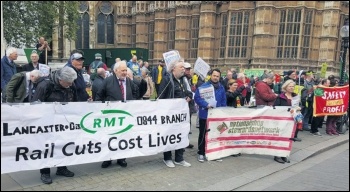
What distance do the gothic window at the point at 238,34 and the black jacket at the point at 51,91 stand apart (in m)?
31.7

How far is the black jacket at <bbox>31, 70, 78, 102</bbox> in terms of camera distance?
4.71 metres

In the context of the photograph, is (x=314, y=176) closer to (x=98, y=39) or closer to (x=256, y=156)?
(x=256, y=156)

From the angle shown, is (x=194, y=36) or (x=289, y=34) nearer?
(x=289, y=34)

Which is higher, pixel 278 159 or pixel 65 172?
pixel 65 172

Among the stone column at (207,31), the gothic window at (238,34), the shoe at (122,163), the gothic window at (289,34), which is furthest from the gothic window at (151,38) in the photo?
the shoe at (122,163)

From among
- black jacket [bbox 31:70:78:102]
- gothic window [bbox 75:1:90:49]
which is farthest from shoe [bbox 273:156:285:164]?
gothic window [bbox 75:1:90:49]

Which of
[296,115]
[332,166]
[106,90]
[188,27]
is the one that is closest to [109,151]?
[106,90]

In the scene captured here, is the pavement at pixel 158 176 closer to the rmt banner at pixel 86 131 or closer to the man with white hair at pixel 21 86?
the rmt banner at pixel 86 131

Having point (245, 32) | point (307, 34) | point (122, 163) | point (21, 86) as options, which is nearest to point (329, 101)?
point (122, 163)

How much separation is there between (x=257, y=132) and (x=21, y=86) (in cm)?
467

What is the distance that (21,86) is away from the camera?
5691 mm

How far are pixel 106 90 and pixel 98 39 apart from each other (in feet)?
151

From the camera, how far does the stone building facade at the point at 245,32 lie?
3219 centimetres

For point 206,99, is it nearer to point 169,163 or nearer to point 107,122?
point 169,163
